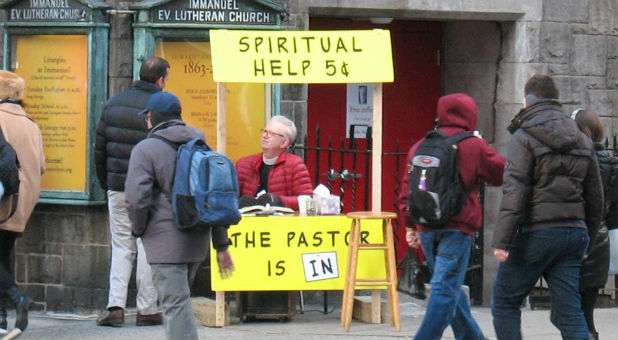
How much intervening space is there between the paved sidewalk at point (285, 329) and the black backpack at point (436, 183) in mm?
1747

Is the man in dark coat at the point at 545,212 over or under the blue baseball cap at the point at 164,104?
under

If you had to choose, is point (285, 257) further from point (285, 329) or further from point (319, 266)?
point (285, 329)

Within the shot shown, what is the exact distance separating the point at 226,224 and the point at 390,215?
88.9 inches

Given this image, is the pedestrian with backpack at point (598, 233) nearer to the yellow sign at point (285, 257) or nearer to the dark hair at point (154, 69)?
the yellow sign at point (285, 257)

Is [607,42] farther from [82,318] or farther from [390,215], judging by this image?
[82,318]

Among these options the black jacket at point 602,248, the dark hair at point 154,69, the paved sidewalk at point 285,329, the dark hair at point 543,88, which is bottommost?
the paved sidewalk at point 285,329

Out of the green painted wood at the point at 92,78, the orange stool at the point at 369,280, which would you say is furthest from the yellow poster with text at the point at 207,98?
the orange stool at the point at 369,280

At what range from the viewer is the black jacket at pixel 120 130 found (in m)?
9.21

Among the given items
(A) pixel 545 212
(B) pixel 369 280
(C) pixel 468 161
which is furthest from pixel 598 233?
(B) pixel 369 280

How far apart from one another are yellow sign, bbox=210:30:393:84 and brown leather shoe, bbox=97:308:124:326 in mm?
1895

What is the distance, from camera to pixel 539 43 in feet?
36.0

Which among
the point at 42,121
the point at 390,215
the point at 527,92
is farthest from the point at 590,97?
the point at 42,121

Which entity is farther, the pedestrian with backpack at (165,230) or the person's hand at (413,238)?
the person's hand at (413,238)

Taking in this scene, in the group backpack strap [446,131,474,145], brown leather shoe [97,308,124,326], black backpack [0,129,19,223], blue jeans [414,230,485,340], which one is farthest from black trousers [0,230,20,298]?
backpack strap [446,131,474,145]
